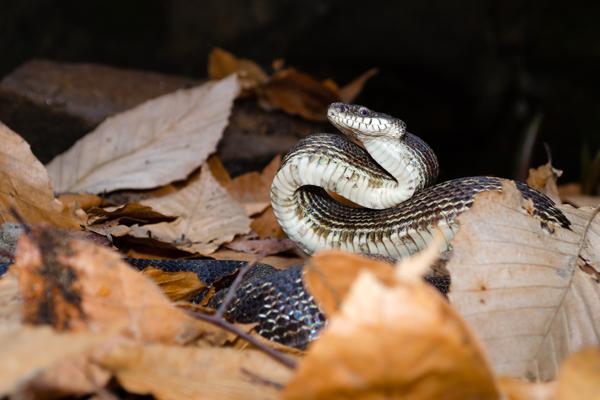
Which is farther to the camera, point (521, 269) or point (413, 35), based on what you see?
point (413, 35)

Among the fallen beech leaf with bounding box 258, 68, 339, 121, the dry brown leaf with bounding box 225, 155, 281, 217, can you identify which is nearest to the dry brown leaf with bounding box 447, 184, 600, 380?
the dry brown leaf with bounding box 225, 155, 281, 217

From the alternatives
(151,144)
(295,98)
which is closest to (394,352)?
(151,144)

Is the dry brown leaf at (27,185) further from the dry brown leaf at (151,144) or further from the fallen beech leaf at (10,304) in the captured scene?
the dry brown leaf at (151,144)

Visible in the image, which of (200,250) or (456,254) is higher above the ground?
(456,254)

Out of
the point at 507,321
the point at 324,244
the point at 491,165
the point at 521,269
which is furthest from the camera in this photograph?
the point at 491,165

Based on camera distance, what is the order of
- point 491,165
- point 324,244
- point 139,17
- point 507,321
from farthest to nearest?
point 491,165 < point 139,17 < point 324,244 < point 507,321

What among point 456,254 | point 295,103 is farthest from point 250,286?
point 295,103

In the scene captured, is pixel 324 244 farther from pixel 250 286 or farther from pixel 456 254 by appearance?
pixel 456 254

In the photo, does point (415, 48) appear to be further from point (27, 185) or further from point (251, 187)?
point (27, 185)

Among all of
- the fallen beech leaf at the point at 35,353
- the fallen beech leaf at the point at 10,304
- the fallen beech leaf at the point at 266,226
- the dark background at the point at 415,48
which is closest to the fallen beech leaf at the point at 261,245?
the fallen beech leaf at the point at 266,226
